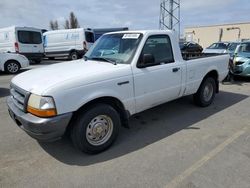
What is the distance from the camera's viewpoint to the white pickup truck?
3088 millimetres

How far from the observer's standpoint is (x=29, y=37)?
15.1 meters

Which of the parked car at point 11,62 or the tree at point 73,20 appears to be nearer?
the parked car at point 11,62

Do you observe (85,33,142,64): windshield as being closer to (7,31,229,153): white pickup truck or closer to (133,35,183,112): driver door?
(7,31,229,153): white pickup truck

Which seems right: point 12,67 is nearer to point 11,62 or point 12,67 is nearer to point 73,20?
point 11,62

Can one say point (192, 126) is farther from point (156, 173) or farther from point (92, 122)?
point (92, 122)

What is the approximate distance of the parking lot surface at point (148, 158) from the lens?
116 inches

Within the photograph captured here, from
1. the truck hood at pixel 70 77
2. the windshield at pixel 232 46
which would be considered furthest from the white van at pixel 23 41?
the truck hood at pixel 70 77

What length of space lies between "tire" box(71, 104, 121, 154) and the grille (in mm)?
723

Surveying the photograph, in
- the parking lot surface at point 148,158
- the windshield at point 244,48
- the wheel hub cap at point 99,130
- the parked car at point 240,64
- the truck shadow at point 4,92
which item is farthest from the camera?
the windshield at point 244,48

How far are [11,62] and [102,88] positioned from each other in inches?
387

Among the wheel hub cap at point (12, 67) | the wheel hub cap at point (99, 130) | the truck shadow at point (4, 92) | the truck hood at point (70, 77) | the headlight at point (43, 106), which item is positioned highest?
the truck hood at point (70, 77)

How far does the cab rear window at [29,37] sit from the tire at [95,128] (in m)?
13.3

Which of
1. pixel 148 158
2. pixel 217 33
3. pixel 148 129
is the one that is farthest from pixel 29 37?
pixel 217 33

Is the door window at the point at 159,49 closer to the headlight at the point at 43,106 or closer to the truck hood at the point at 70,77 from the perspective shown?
the truck hood at the point at 70,77
